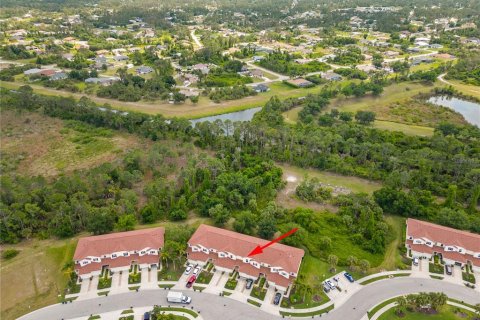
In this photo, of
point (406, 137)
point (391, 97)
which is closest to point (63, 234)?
point (406, 137)

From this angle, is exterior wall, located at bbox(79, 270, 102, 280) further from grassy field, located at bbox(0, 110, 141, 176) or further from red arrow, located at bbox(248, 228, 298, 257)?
grassy field, located at bbox(0, 110, 141, 176)

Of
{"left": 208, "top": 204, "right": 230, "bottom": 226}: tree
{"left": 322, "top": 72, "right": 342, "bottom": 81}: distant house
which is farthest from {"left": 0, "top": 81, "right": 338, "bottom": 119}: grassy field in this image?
{"left": 208, "top": 204, "right": 230, "bottom": 226}: tree

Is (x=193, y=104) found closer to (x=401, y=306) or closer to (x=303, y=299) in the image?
(x=303, y=299)

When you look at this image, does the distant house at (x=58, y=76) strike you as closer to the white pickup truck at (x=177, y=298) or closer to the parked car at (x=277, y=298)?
the white pickup truck at (x=177, y=298)

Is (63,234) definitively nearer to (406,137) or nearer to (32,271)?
(32,271)

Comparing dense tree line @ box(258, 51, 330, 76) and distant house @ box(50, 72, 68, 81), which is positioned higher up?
dense tree line @ box(258, 51, 330, 76)

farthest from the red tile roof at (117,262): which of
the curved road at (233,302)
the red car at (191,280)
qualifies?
the red car at (191,280)

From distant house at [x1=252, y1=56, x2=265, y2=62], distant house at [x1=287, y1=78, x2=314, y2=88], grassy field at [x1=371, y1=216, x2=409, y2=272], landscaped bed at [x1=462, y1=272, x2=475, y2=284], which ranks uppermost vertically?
distant house at [x1=252, y1=56, x2=265, y2=62]
